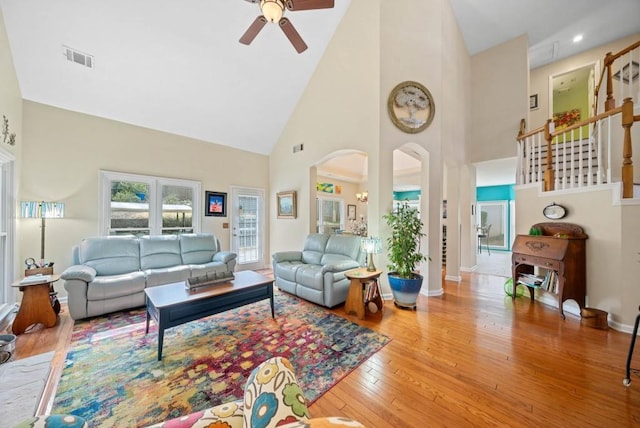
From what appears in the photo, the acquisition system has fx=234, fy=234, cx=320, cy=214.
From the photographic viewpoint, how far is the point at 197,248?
4.42 m

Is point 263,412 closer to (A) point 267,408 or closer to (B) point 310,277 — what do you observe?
(A) point 267,408

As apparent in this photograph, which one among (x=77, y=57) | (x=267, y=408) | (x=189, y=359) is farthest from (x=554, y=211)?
(x=77, y=57)

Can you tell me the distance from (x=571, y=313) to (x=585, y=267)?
662 millimetres

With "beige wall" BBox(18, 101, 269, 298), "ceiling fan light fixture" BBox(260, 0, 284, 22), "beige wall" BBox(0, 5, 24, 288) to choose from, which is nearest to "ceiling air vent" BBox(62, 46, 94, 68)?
"beige wall" BBox(0, 5, 24, 288)

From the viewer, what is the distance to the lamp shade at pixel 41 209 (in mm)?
3100

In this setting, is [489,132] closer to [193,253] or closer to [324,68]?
[324,68]

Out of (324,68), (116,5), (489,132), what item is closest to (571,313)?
(489,132)

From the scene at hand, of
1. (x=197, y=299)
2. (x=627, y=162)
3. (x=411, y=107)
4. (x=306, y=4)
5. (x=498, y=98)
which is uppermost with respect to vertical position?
(x=498, y=98)

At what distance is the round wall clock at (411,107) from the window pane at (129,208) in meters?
4.70

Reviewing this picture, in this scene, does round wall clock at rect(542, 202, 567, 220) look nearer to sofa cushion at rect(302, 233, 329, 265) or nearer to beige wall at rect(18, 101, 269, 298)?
sofa cushion at rect(302, 233, 329, 265)

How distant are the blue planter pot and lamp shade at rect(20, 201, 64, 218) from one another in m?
4.85

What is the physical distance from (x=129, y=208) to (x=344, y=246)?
395cm

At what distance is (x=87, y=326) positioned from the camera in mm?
2832

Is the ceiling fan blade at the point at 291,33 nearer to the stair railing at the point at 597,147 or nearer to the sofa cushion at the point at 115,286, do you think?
the sofa cushion at the point at 115,286
